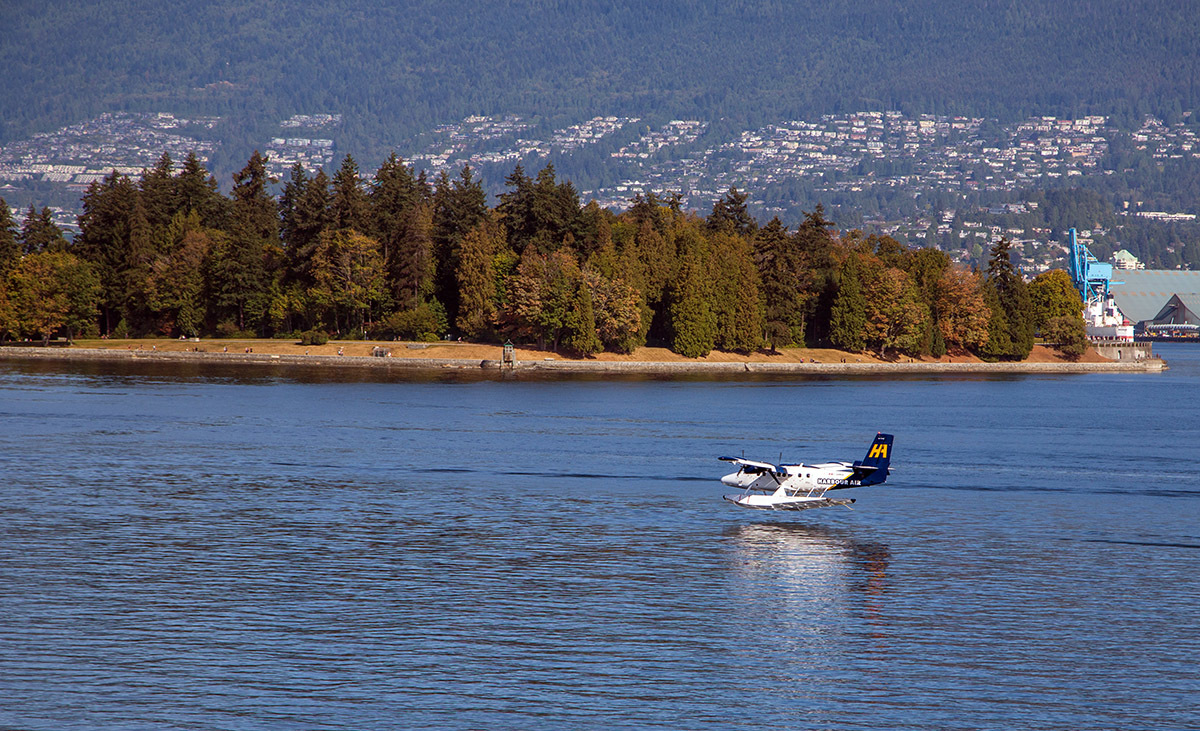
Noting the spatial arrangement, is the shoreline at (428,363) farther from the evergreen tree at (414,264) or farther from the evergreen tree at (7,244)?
the evergreen tree at (414,264)

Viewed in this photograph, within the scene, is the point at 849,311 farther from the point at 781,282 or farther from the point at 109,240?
the point at 109,240

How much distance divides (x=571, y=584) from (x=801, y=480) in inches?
645

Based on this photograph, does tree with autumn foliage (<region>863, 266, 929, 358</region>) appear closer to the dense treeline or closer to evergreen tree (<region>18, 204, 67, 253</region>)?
the dense treeline

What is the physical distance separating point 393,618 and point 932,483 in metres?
38.4

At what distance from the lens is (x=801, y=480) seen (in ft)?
171

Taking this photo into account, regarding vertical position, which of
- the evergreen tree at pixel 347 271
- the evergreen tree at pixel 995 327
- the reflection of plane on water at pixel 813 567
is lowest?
the reflection of plane on water at pixel 813 567

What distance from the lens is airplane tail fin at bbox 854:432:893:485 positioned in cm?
5291

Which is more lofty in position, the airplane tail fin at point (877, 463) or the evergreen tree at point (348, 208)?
the evergreen tree at point (348, 208)

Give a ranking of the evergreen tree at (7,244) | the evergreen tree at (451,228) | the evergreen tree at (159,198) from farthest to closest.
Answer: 1. the evergreen tree at (159,198)
2. the evergreen tree at (451,228)
3. the evergreen tree at (7,244)

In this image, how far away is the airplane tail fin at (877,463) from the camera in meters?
52.9

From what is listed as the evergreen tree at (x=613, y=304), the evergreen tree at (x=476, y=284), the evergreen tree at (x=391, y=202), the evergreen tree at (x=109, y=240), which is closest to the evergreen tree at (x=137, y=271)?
the evergreen tree at (x=109, y=240)

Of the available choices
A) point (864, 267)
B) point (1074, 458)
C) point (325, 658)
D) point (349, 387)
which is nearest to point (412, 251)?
point (349, 387)

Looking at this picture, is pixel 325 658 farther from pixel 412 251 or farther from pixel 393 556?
pixel 412 251

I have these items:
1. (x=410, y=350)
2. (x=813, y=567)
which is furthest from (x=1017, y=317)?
(x=813, y=567)
